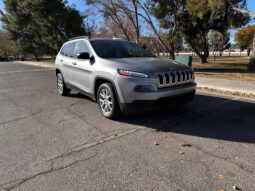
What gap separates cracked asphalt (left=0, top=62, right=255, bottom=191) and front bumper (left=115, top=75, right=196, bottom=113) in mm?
423

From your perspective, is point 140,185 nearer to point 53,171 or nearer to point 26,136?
point 53,171

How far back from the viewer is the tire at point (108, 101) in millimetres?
5023

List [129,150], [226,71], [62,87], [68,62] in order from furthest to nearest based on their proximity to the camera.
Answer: [226,71] < [62,87] < [68,62] < [129,150]

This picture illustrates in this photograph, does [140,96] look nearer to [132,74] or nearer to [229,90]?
[132,74]

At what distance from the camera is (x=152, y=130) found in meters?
4.64

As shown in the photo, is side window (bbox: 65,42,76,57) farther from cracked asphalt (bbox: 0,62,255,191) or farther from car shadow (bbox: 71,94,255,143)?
car shadow (bbox: 71,94,255,143)

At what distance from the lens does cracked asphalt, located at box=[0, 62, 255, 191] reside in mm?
2979

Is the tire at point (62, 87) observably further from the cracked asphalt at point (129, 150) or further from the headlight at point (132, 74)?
the headlight at point (132, 74)

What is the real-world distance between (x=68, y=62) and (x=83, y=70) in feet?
3.87

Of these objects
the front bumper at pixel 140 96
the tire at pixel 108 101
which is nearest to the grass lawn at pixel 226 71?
the front bumper at pixel 140 96

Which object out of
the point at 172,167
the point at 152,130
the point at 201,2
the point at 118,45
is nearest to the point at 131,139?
the point at 152,130

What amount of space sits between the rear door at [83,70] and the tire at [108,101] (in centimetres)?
54

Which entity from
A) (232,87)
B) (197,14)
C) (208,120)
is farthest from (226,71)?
(208,120)

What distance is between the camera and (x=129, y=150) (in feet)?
12.5
